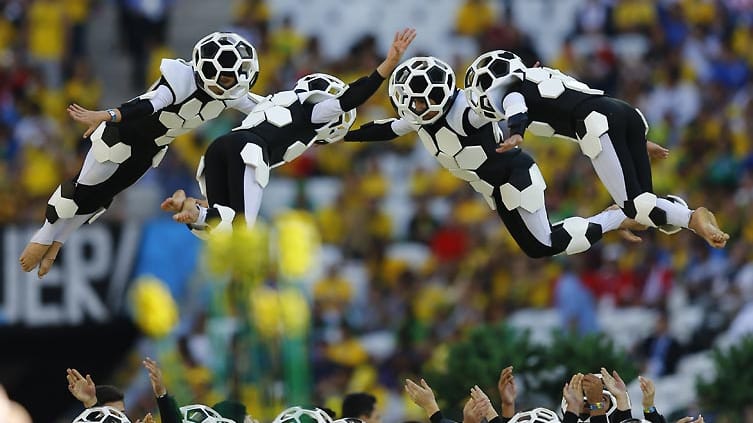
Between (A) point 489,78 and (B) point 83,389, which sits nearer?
(B) point 83,389

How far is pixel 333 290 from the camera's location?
2142 cm

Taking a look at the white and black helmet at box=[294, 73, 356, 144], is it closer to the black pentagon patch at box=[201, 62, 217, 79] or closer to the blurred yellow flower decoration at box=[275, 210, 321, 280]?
the black pentagon patch at box=[201, 62, 217, 79]

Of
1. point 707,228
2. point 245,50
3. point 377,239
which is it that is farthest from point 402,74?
point 377,239

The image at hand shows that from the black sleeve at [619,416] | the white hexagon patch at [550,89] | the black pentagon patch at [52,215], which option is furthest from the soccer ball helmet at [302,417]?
the white hexagon patch at [550,89]

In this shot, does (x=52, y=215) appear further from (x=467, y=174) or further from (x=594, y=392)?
(x=594, y=392)

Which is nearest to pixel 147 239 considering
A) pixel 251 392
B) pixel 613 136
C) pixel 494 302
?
pixel 494 302

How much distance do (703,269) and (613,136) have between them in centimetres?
857

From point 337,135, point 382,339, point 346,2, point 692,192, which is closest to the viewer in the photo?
point 337,135

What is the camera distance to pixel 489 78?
13.2 m

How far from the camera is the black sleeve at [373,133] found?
14.0m

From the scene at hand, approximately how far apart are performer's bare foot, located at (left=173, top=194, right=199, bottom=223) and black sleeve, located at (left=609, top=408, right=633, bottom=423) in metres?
3.25

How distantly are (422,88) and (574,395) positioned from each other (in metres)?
2.52

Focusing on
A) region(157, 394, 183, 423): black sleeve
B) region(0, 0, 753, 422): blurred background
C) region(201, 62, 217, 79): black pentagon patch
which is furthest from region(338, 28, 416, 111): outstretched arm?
region(0, 0, 753, 422): blurred background

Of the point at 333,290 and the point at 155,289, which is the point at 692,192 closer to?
the point at 333,290
